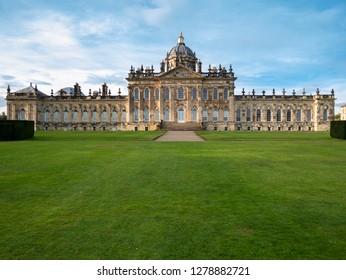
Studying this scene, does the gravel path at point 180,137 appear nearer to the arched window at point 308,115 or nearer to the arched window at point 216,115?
the arched window at point 216,115

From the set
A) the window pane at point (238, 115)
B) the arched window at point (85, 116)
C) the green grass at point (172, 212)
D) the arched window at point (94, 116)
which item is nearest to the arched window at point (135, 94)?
the arched window at point (94, 116)

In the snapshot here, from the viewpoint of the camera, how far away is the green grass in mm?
5641

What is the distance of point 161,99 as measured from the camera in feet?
229

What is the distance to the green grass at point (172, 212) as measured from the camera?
222 inches

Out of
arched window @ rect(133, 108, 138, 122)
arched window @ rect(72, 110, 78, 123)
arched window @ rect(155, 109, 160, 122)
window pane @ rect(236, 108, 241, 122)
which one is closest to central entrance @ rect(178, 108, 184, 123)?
arched window @ rect(155, 109, 160, 122)

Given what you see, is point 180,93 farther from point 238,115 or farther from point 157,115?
point 238,115

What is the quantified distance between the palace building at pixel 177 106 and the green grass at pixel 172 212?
173ft

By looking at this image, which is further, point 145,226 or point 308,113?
point 308,113

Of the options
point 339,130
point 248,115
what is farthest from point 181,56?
point 339,130

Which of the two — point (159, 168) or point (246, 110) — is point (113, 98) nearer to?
point (246, 110)

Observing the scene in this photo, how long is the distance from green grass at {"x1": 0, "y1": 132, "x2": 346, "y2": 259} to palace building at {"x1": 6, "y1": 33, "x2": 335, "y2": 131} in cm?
5280

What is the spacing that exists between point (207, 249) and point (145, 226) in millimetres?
1530

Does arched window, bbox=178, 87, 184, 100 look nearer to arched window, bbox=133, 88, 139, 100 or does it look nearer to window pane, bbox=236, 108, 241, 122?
arched window, bbox=133, 88, 139, 100

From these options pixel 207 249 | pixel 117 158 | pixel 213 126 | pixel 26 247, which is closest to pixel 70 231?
pixel 26 247
